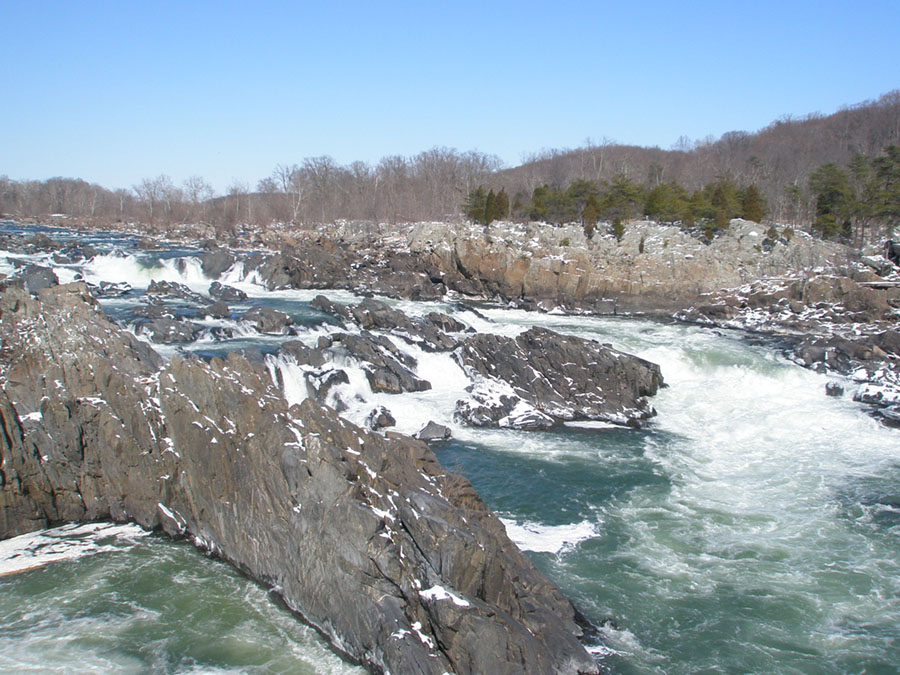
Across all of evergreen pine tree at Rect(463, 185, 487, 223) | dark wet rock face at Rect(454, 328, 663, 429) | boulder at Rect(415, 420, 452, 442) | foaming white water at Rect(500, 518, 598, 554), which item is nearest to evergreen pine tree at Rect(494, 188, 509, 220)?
evergreen pine tree at Rect(463, 185, 487, 223)

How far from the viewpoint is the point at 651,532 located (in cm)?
1521

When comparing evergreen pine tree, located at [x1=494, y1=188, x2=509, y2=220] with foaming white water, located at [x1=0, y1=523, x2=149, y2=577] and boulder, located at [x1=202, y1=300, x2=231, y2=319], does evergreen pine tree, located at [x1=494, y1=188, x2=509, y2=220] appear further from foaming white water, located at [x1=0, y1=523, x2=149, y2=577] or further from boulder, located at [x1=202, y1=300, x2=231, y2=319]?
foaming white water, located at [x1=0, y1=523, x2=149, y2=577]

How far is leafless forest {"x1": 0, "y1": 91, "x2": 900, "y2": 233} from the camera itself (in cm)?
8338

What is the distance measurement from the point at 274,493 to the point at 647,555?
8.11 meters

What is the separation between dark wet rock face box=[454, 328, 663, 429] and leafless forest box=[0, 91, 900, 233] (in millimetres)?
52357

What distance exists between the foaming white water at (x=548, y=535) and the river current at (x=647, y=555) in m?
0.05

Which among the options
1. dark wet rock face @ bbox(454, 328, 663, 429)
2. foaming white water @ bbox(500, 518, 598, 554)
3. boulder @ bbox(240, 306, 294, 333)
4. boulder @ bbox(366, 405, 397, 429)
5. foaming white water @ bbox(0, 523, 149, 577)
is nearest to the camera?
foaming white water @ bbox(0, 523, 149, 577)

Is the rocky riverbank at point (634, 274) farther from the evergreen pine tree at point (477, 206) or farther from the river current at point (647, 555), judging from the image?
the river current at point (647, 555)

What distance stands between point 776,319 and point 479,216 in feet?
99.7

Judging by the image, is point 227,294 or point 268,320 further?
point 227,294

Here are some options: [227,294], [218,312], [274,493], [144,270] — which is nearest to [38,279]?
[227,294]

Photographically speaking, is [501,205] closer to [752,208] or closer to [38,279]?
[752,208]

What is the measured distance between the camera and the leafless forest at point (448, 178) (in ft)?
274

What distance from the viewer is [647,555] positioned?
1415cm
